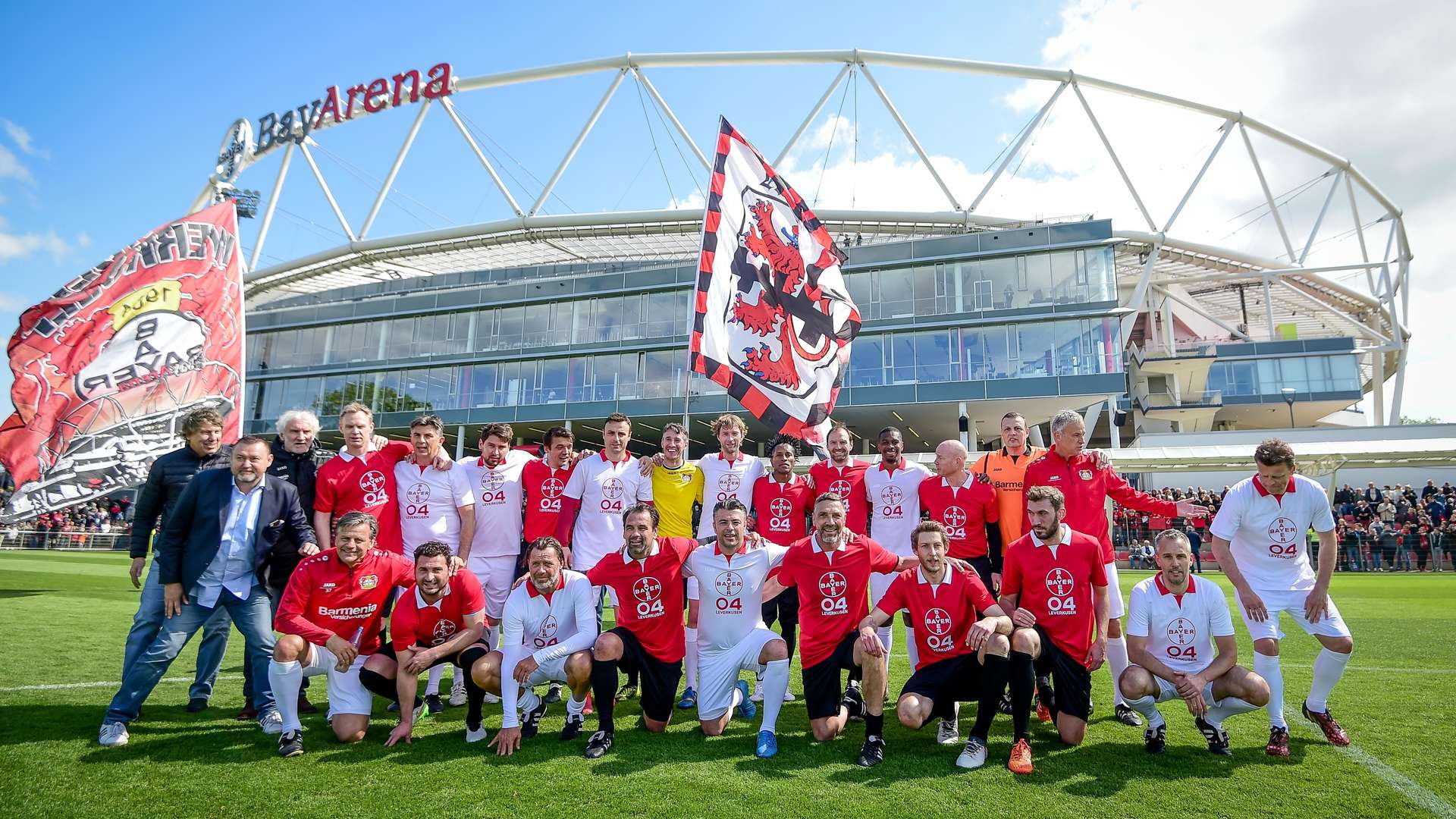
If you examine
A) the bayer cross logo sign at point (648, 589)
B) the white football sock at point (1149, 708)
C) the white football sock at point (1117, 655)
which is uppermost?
the bayer cross logo sign at point (648, 589)

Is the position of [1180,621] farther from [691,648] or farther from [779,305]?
[779,305]

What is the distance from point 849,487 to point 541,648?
302 cm

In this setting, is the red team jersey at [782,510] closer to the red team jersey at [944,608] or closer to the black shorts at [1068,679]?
the red team jersey at [944,608]

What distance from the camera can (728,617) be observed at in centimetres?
548

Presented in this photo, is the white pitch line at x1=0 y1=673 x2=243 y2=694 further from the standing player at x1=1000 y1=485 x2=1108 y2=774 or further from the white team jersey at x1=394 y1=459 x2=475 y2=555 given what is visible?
the standing player at x1=1000 y1=485 x2=1108 y2=774

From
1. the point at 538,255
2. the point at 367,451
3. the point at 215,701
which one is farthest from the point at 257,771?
the point at 538,255

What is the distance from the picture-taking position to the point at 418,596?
526 cm

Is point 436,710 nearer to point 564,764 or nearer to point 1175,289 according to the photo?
point 564,764

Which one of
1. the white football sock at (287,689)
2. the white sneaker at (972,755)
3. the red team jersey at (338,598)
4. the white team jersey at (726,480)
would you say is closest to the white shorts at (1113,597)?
the white sneaker at (972,755)

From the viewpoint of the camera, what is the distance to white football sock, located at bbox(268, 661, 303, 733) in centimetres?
475

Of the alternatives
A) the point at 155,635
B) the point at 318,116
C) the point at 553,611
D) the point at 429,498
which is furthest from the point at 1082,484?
the point at 318,116

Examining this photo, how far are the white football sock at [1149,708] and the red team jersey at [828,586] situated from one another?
1.73 m

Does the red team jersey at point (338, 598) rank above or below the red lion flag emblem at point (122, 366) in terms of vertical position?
below

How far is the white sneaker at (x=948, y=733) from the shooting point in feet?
16.3
